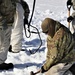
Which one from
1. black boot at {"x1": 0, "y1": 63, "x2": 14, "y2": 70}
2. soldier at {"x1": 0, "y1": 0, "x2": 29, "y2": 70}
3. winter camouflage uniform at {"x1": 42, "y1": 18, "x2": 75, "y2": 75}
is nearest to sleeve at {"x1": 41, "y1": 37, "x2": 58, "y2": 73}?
winter camouflage uniform at {"x1": 42, "y1": 18, "x2": 75, "y2": 75}

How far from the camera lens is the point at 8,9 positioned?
6.31 metres

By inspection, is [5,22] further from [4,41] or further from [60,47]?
[60,47]

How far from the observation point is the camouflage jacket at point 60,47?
5555 mm

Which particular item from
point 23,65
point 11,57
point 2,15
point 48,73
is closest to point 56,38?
point 48,73

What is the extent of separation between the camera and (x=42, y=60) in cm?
739

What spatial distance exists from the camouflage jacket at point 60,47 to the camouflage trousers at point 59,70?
0.18 feet

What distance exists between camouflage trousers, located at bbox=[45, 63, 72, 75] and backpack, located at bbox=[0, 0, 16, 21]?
47.3 inches

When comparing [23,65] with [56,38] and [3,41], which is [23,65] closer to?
[3,41]

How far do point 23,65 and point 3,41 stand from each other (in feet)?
2.54

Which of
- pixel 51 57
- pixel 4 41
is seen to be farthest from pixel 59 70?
pixel 4 41

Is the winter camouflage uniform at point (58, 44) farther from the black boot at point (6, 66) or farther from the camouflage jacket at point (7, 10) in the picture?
the black boot at point (6, 66)

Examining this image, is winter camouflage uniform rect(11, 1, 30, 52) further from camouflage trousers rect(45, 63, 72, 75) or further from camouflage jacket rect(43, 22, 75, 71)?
camouflage trousers rect(45, 63, 72, 75)

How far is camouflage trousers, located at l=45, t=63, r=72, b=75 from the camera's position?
5652 mm

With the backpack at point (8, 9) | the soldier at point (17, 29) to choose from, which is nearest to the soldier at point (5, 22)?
the backpack at point (8, 9)
